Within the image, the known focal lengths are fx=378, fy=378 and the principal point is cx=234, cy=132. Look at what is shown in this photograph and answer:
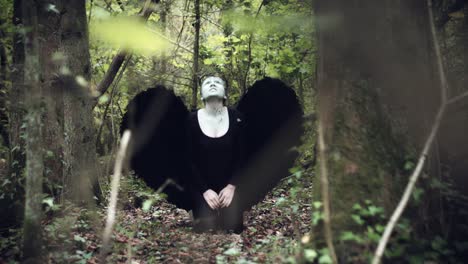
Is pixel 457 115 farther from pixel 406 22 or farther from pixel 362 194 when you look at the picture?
pixel 362 194

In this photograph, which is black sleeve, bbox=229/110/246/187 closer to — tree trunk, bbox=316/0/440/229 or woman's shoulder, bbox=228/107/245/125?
woman's shoulder, bbox=228/107/245/125

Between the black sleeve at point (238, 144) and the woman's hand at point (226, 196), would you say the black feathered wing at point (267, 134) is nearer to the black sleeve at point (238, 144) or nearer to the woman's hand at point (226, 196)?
the black sleeve at point (238, 144)

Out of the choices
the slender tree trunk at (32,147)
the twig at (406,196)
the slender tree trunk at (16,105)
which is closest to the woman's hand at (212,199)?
the slender tree trunk at (16,105)

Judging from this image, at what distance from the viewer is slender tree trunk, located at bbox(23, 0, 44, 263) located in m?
2.85

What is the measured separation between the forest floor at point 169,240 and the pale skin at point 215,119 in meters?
0.52

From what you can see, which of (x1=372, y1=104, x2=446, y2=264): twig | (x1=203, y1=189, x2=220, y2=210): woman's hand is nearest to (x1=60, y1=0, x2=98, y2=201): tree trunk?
(x1=203, y1=189, x2=220, y2=210): woman's hand

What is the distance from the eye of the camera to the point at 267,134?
20.4 feet

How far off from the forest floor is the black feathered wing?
2.01ft

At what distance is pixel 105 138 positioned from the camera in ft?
53.8

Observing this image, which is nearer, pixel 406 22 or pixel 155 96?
pixel 406 22

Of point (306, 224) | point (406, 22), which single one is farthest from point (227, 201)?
point (406, 22)

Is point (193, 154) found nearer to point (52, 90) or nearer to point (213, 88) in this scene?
point (213, 88)

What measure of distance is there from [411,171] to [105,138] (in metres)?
15.2

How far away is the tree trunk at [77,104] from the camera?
5.23 metres
